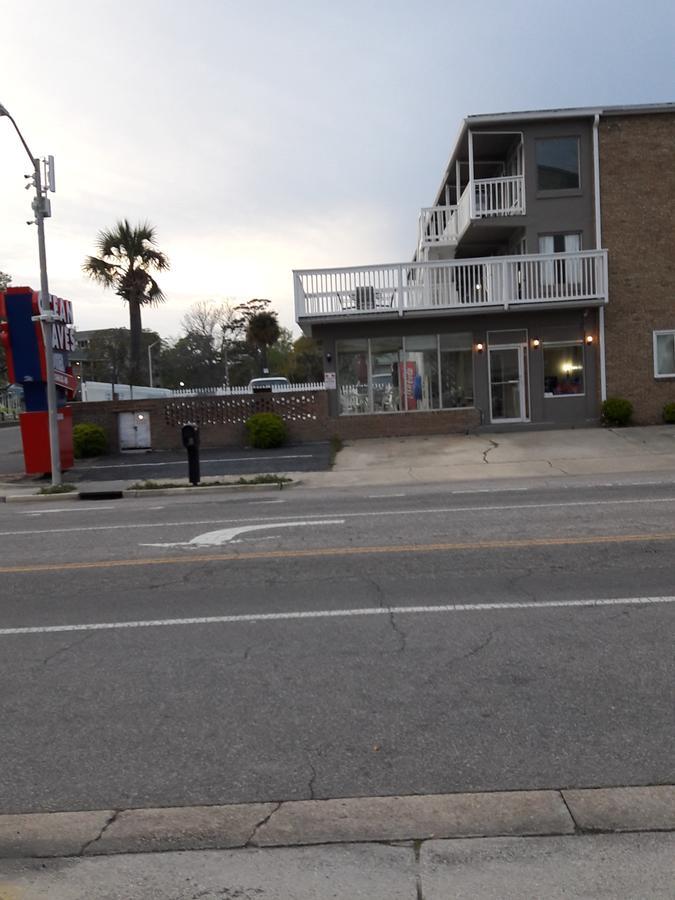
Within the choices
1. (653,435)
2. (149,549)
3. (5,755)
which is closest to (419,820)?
(5,755)

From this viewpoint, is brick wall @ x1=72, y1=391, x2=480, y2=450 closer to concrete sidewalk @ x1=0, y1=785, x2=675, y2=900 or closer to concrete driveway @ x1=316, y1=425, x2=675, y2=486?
concrete driveway @ x1=316, y1=425, x2=675, y2=486

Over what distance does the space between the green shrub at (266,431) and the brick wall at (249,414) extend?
85 centimetres

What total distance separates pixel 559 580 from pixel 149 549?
4.93 m

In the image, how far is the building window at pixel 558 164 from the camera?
25109 millimetres

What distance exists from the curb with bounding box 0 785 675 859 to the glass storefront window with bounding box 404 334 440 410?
21.7 m

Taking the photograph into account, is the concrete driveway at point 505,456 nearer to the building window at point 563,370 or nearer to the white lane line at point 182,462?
the white lane line at point 182,462

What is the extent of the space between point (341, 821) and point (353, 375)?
871 inches

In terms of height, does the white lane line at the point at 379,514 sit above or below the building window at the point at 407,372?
below

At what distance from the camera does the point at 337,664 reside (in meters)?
5.79

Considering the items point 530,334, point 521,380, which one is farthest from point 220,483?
point 530,334

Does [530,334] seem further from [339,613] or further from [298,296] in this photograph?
[339,613]

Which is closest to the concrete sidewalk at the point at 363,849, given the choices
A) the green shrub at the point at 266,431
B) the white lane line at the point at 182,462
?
the white lane line at the point at 182,462

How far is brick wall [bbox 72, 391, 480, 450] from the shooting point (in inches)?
992

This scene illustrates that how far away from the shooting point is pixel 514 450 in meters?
21.5
